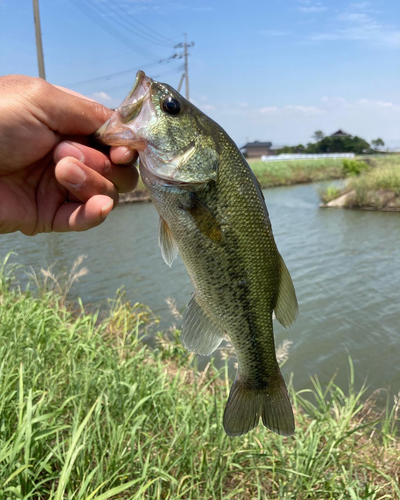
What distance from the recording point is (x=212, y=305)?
1812mm

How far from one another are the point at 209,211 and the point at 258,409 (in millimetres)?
952

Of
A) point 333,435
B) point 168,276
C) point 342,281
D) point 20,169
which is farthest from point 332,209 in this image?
point 20,169

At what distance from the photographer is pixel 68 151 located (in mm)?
2004

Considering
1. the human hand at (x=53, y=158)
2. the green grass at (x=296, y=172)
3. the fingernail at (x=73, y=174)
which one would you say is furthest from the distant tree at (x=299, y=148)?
the fingernail at (x=73, y=174)

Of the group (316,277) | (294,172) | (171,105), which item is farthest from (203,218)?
(294,172)

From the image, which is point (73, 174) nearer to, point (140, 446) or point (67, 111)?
point (67, 111)

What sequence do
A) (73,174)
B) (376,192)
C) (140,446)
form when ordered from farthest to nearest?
(376,192)
(140,446)
(73,174)

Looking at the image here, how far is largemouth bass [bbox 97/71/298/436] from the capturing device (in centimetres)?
170

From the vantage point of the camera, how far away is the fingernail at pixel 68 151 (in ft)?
6.56

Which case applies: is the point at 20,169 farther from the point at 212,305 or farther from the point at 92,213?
the point at 212,305

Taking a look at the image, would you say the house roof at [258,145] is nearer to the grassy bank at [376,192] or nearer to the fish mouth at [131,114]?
the grassy bank at [376,192]

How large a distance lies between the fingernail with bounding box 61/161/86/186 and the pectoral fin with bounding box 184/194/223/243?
25.3 inches

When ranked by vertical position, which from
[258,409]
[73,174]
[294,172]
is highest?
[73,174]

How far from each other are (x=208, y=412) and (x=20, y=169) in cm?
259
